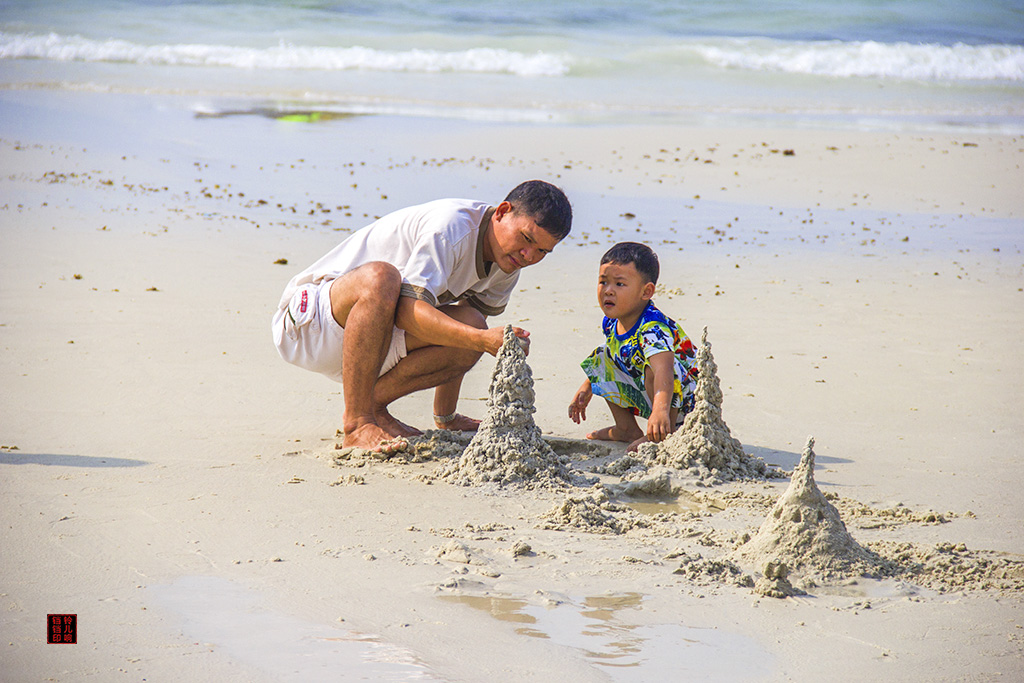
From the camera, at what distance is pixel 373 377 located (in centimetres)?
374

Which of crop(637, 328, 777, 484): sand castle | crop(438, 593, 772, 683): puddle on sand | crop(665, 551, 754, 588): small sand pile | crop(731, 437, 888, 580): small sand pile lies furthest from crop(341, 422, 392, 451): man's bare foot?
crop(731, 437, 888, 580): small sand pile

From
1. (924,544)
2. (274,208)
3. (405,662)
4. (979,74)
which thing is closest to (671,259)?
(274,208)

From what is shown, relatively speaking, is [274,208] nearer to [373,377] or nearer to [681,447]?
[373,377]

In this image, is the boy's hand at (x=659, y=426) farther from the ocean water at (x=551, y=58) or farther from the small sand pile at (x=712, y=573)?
the ocean water at (x=551, y=58)

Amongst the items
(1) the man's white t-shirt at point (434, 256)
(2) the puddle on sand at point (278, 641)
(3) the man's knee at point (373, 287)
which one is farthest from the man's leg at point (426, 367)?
(2) the puddle on sand at point (278, 641)

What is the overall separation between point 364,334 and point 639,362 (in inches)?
41.8

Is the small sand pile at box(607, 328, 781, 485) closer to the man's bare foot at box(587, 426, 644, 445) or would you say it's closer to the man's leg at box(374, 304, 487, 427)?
the man's bare foot at box(587, 426, 644, 445)

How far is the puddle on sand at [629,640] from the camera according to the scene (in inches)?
86.5

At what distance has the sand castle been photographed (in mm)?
3496

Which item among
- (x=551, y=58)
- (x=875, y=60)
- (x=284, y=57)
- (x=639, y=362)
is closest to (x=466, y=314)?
(x=639, y=362)

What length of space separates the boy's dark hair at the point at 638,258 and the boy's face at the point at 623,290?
0.05 ft

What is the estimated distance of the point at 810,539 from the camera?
2.69 m

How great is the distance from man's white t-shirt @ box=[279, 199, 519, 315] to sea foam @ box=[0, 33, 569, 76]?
1652cm

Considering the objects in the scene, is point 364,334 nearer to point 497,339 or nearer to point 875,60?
point 497,339
